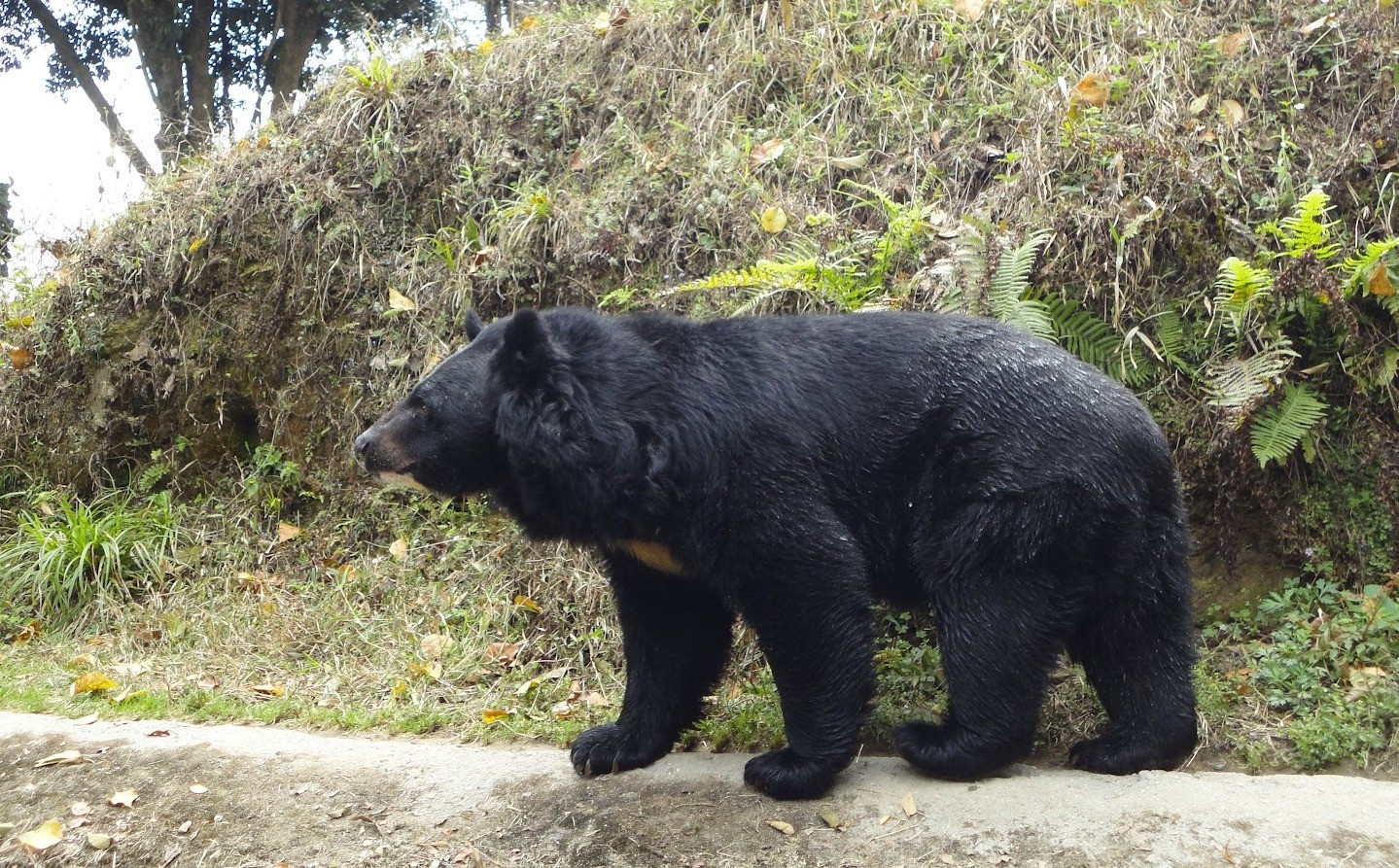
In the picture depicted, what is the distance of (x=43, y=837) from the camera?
12.3 feet

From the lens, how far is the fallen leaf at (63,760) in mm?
4270

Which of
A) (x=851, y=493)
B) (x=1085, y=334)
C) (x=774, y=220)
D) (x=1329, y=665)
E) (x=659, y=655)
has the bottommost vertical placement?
(x=1329, y=665)

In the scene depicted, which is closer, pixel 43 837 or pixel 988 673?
pixel 988 673

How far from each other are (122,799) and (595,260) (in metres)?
3.67

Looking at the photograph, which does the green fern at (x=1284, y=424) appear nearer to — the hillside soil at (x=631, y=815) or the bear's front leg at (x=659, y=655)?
the hillside soil at (x=631, y=815)

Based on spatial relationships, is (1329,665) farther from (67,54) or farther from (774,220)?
(67,54)

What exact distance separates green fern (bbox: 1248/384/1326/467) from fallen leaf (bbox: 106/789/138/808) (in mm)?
4303

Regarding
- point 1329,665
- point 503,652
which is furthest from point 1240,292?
point 503,652

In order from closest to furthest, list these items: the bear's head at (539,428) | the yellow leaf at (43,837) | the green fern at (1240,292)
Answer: the bear's head at (539,428) → the yellow leaf at (43,837) → the green fern at (1240,292)

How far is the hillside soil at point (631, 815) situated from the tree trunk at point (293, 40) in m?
8.83

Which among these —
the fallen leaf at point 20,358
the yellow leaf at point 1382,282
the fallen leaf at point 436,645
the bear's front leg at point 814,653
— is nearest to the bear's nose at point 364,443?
the bear's front leg at point 814,653

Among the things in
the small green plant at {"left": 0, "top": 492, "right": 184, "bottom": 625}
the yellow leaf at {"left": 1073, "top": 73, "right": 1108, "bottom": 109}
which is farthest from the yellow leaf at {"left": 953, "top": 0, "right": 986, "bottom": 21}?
the small green plant at {"left": 0, "top": 492, "right": 184, "bottom": 625}

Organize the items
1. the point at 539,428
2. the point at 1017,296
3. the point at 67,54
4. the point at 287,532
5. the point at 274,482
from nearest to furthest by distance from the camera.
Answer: the point at 539,428, the point at 1017,296, the point at 287,532, the point at 274,482, the point at 67,54

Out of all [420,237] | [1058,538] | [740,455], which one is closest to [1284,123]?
[1058,538]
